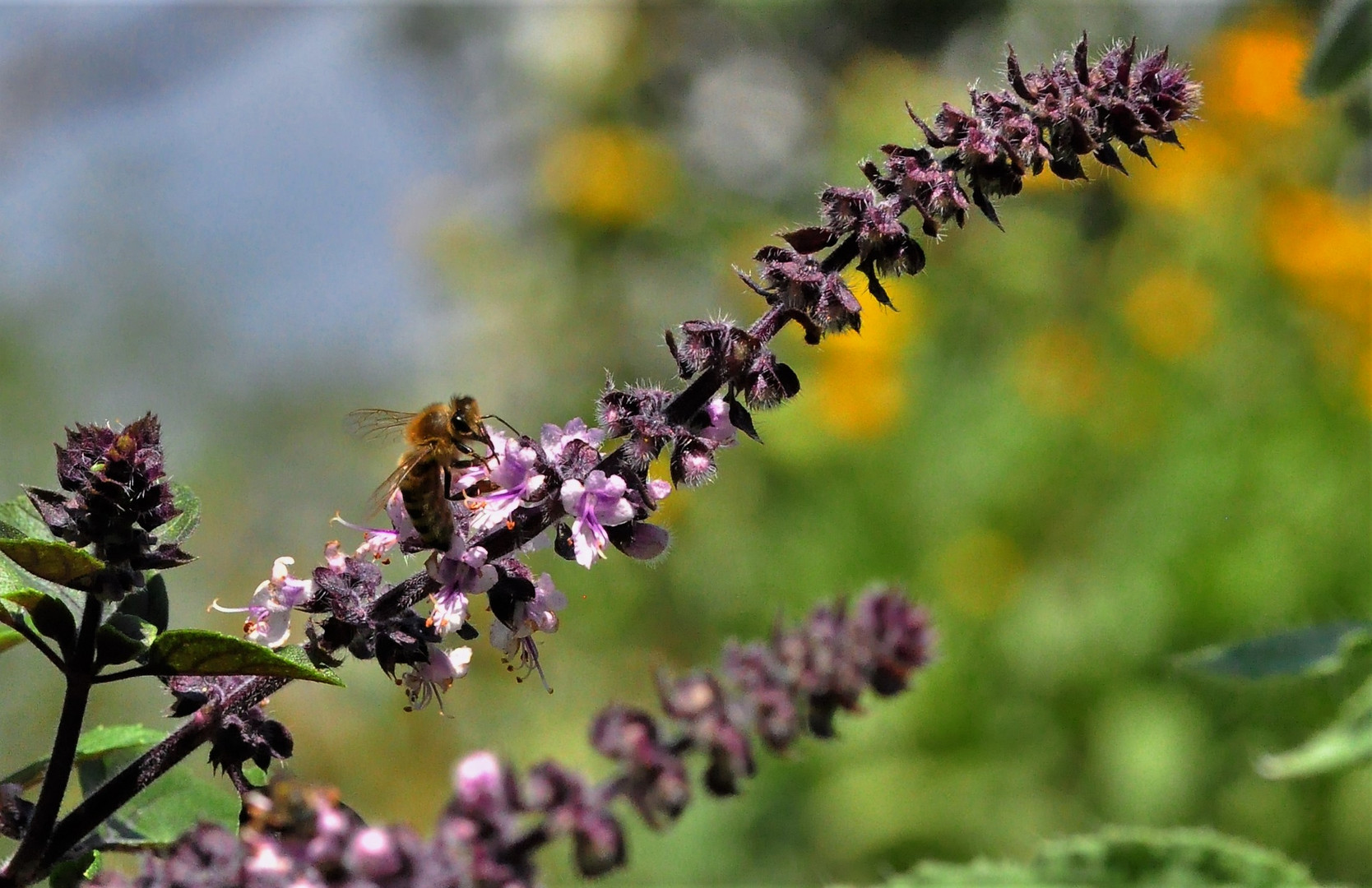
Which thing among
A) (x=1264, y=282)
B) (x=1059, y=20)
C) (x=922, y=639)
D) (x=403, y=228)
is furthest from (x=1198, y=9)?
(x=922, y=639)

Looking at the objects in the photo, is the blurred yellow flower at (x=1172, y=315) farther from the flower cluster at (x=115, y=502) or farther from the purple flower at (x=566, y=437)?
the flower cluster at (x=115, y=502)

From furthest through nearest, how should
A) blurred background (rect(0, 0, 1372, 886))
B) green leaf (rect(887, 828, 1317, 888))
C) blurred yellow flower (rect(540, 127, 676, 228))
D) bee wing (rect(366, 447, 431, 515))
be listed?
blurred yellow flower (rect(540, 127, 676, 228)) → blurred background (rect(0, 0, 1372, 886)) → green leaf (rect(887, 828, 1317, 888)) → bee wing (rect(366, 447, 431, 515))

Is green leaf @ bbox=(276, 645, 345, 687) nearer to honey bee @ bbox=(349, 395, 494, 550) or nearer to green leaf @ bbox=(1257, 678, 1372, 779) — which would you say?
honey bee @ bbox=(349, 395, 494, 550)

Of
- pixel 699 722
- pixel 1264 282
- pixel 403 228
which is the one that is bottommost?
pixel 699 722

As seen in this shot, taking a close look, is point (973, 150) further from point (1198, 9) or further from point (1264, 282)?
point (1198, 9)

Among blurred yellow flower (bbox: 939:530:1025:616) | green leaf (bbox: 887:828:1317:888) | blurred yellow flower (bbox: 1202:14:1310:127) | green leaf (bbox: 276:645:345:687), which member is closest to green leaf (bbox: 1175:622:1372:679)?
green leaf (bbox: 887:828:1317:888)

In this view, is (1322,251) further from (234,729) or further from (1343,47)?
(234,729)

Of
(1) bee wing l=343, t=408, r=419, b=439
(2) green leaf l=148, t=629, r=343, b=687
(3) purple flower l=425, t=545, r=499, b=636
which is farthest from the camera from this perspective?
(1) bee wing l=343, t=408, r=419, b=439
